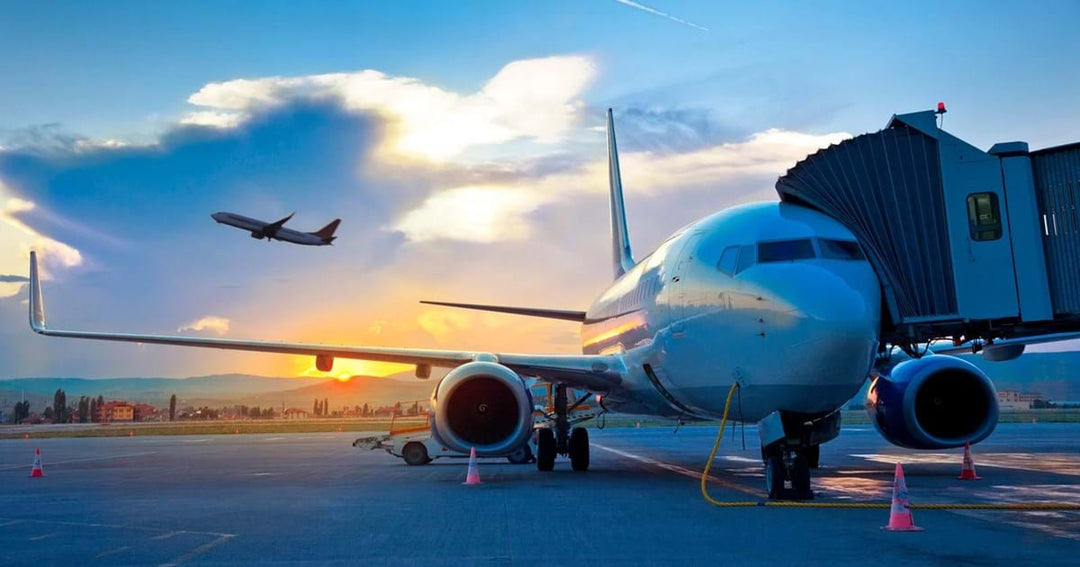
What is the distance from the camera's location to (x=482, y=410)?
16016mm

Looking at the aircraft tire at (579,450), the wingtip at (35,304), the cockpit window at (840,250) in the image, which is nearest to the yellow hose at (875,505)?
the cockpit window at (840,250)

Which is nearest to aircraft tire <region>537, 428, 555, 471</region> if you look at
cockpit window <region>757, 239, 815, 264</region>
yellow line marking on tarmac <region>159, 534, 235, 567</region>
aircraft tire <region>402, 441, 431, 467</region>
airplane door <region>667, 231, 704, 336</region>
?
aircraft tire <region>402, 441, 431, 467</region>

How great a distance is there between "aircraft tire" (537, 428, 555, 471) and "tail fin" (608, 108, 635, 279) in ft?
20.0

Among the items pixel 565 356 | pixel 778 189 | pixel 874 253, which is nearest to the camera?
pixel 874 253

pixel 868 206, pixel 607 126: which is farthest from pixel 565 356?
pixel 607 126

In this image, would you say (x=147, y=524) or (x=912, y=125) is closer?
(x=147, y=524)

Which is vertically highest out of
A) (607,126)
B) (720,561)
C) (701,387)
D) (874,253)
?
(607,126)

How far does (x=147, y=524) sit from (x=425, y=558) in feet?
13.1

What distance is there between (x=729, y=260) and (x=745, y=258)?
0.91 ft

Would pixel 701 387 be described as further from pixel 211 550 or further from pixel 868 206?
pixel 211 550

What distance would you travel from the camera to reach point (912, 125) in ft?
41.3

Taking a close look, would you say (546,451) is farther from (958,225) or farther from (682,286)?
(958,225)

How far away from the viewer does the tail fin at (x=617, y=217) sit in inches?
981

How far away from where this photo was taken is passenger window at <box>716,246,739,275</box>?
1221 cm
